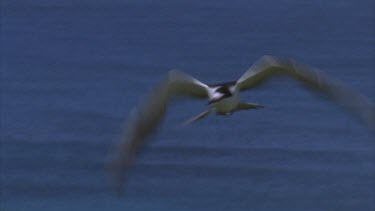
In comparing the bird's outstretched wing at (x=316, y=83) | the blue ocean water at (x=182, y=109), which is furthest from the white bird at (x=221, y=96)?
the blue ocean water at (x=182, y=109)

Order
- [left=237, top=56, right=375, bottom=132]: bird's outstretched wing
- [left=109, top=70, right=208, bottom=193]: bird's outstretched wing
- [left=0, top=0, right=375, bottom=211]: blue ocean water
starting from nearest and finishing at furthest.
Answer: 1. [left=237, top=56, right=375, bottom=132]: bird's outstretched wing
2. [left=109, top=70, right=208, bottom=193]: bird's outstretched wing
3. [left=0, top=0, right=375, bottom=211]: blue ocean water

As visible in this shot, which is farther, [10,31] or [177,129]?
[10,31]

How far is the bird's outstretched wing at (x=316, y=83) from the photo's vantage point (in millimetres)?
4602

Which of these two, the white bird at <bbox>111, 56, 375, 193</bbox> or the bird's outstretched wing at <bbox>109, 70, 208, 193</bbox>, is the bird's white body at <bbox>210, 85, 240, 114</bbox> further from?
the bird's outstretched wing at <bbox>109, 70, 208, 193</bbox>

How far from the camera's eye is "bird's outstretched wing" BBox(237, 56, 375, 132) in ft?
15.1

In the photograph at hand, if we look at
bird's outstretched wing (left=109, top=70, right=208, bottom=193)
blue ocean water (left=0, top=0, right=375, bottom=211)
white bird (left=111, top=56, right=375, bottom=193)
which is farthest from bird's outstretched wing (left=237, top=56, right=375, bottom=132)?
blue ocean water (left=0, top=0, right=375, bottom=211)

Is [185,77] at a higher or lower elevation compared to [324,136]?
higher

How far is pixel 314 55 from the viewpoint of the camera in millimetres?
7898

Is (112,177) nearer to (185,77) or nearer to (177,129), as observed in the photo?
Result: (185,77)

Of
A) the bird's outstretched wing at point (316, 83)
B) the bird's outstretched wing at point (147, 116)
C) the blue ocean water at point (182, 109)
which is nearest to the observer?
the bird's outstretched wing at point (316, 83)

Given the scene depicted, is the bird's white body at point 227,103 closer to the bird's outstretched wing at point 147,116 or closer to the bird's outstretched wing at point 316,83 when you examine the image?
the bird's outstretched wing at point 316,83

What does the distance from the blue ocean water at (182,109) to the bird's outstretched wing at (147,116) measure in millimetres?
431

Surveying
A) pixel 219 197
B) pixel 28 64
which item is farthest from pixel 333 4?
pixel 219 197

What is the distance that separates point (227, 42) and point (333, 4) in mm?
1070
